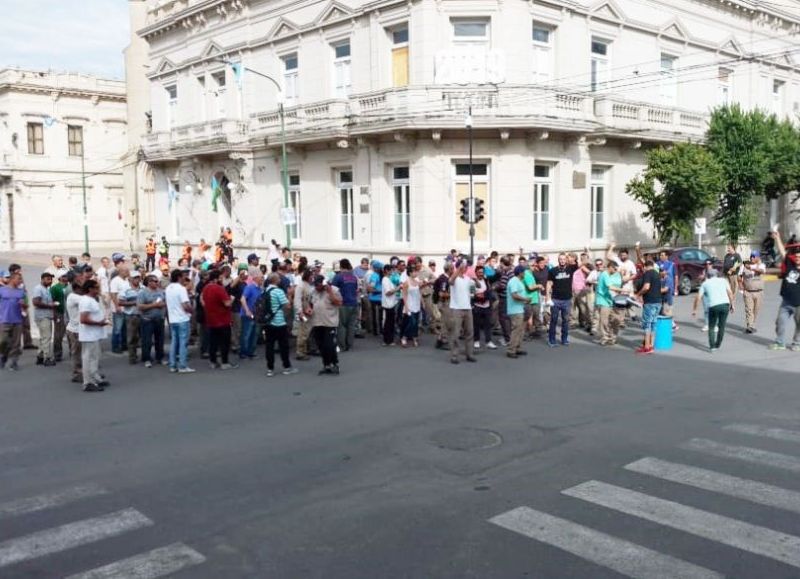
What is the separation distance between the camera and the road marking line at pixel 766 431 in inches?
335

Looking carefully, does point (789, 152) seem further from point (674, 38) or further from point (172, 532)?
point (172, 532)

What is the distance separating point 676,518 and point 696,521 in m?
0.15

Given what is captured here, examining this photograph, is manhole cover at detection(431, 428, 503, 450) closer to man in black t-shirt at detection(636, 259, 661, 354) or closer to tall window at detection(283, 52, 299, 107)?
man in black t-shirt at detection(636, 259, 661, 354)

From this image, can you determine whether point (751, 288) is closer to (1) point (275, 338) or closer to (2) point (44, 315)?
(1) point (275, 338)

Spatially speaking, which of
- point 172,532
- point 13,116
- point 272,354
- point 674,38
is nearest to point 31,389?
point 272,354

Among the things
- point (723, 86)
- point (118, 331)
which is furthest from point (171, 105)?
point (723, 86)

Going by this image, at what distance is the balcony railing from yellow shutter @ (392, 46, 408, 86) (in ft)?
4.29

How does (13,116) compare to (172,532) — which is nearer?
(172,532)

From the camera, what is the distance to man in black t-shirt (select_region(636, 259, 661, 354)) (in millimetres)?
14352

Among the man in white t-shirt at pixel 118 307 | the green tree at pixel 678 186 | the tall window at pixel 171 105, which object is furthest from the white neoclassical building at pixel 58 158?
the man in white t-shirt at pixel 118 307

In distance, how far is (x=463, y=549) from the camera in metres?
5.68

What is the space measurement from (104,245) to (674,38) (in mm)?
44063

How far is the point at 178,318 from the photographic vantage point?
13.0 meters

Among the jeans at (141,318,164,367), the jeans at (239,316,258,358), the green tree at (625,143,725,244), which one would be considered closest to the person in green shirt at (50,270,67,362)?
the jeans at (141,318,164,367)
